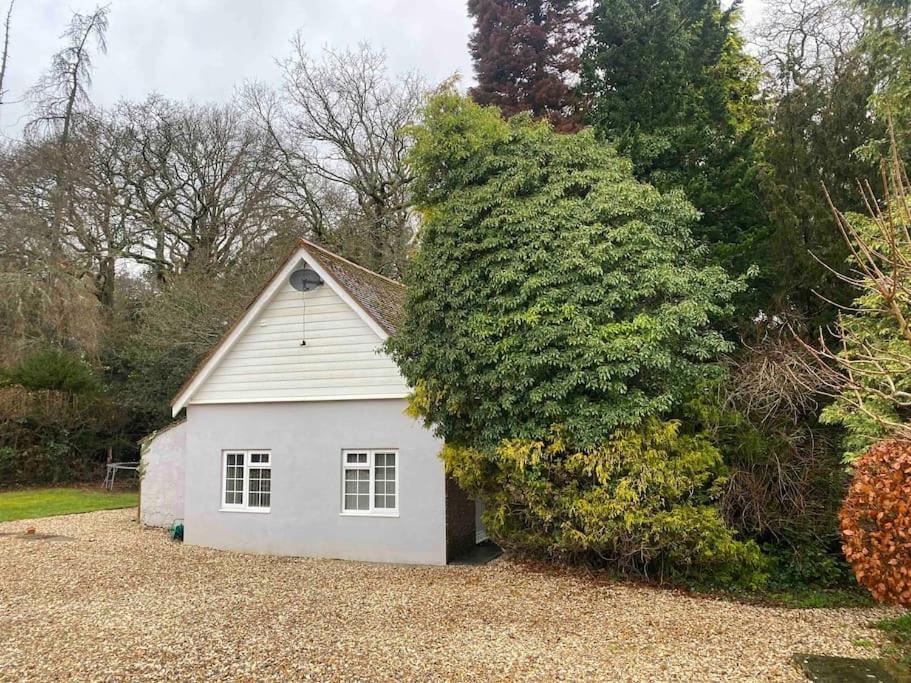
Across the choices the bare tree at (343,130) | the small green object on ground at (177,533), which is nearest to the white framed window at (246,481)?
the small green object on ground at (177,533)

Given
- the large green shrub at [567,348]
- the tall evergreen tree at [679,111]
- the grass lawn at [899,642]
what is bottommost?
the grass lawn at [899,642]

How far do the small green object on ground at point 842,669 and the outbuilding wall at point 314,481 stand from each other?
6830 mm

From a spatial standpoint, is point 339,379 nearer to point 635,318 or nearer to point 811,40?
point 635,318

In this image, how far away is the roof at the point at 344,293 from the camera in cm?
1311

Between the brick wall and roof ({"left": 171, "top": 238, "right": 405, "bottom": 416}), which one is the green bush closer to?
roof ({"left": 171, "top": 238, "right": 405, "bottom": 416})

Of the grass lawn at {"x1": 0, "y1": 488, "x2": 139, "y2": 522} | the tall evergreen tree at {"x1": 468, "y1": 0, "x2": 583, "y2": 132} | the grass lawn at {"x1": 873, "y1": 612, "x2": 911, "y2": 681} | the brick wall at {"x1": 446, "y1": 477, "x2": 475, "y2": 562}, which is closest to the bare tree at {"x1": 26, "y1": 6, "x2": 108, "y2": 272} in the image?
the grass lawn at {"x1": 0, "y1": 488, "x2": 139, "y2": 522}

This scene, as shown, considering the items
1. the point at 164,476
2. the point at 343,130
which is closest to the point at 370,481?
the point at 164,476

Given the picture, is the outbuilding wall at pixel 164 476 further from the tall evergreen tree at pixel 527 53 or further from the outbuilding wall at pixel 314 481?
the tall evergreen tree at pixel 527 53

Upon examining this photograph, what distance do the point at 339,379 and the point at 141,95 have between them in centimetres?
2285

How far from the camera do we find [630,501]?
30.6 ft

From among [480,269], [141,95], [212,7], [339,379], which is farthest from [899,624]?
[141,95]

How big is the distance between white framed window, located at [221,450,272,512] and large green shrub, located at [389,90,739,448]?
15.7 ft

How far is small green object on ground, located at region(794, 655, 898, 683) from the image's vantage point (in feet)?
20.5

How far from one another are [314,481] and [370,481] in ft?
4.20
